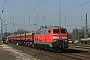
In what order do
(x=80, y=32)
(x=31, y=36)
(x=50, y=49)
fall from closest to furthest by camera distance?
(x=50, y=49), (x=31, y=36), (x=80, y=32)

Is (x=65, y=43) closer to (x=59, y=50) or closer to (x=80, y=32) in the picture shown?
(x=59, y=50)

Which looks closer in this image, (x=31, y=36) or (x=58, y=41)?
(x=58, y=41)

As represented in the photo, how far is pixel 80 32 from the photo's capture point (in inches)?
5290

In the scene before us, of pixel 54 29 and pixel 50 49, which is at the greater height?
pixel 54 29

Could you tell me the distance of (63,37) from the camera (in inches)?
1168

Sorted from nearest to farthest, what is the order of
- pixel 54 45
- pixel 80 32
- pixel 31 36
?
pixel 54 45 < pixel 31 36 < pixel 80 32

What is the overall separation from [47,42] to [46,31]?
1.79 meters

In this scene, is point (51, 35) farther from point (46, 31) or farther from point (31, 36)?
point (31, 36)

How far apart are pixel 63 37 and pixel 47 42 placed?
3341 mm

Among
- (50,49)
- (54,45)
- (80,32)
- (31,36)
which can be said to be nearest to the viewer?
(54,45)

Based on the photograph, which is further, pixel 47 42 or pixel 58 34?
pixel 47 42

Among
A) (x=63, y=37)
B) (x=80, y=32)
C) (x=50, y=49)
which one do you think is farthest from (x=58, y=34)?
(x=80, y=32)

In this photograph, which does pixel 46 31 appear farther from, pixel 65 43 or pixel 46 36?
pixel 65 43

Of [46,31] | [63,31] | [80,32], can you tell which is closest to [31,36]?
[46,31]
